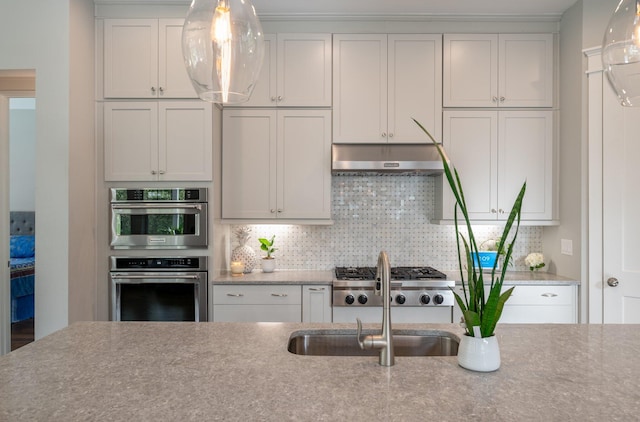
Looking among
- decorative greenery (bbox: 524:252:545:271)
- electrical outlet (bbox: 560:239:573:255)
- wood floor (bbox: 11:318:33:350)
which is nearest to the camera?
electrical outlet (bbox: 560:239:573:255)

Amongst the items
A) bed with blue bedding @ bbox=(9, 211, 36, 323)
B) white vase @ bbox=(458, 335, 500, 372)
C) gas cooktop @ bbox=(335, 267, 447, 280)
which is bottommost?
bed with blue bedding @ bbox=(9, 211, 36, 323)

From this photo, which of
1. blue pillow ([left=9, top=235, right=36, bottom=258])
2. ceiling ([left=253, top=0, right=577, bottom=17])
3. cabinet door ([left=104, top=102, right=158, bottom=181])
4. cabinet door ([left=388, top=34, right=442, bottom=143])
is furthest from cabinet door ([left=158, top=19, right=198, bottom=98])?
blue pillow ([left=9, top=235, right=36, bottom=258])

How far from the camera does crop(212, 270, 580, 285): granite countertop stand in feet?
10.2

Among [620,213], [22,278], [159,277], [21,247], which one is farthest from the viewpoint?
[21,247]

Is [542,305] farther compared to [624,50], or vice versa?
[542,305]

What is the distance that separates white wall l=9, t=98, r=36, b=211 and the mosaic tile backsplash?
182 inches

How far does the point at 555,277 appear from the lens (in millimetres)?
3264

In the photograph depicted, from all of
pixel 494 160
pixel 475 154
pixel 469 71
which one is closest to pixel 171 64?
pixel 469 71

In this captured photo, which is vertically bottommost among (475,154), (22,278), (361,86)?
(22,278)

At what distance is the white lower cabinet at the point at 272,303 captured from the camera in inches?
122

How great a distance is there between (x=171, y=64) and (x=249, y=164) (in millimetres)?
933

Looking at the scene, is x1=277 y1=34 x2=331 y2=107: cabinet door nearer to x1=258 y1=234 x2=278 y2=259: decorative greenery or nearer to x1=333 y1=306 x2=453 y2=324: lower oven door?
x1=258 y1=234 x2=278 y2=259: decorative greenery

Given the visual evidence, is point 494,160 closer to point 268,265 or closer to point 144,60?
point 268,265

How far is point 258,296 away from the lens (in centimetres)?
311
